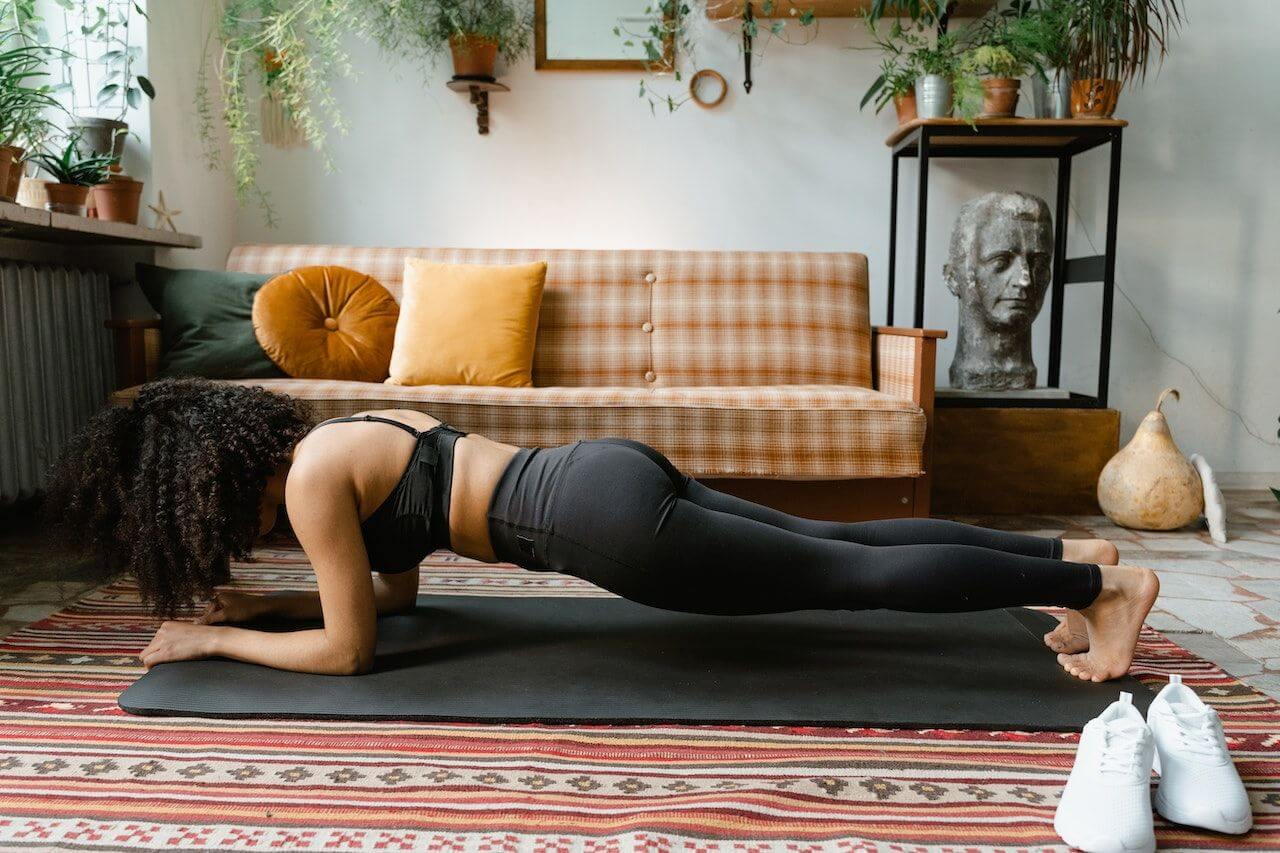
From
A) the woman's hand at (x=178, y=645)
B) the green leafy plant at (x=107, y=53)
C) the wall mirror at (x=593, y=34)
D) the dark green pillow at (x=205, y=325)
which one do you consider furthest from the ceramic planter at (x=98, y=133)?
the woman's hand at (x=178, y=645)

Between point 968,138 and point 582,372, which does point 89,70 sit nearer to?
point 582,372

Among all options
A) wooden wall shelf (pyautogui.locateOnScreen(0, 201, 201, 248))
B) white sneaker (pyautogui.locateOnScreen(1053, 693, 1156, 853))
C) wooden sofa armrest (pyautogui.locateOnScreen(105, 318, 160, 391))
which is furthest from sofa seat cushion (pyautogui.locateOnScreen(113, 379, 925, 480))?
white sneaker (pyautogui.locateOnScreen(1053, 693, 1156, 853))

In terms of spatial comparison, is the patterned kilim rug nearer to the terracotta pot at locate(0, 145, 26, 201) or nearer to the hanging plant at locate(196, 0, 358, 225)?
the terracotta pot at locate(0, 145, 26, 201)

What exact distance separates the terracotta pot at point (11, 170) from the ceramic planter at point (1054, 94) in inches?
123

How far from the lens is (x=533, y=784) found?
132cm

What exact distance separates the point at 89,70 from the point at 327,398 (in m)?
1.44

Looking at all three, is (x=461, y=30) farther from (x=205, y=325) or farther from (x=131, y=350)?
(x=131, y=350)

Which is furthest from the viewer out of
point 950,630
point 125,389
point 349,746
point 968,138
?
point 968,138

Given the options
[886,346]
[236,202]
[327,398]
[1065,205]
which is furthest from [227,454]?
[1065,205]

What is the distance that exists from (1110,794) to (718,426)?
61.3 inches

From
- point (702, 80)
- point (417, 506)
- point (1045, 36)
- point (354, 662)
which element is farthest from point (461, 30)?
point (354, 662)

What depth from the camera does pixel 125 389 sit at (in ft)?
9.06

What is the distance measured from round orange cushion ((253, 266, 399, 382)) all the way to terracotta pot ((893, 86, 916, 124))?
6.21 ft

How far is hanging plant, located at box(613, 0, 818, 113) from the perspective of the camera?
138 inches
